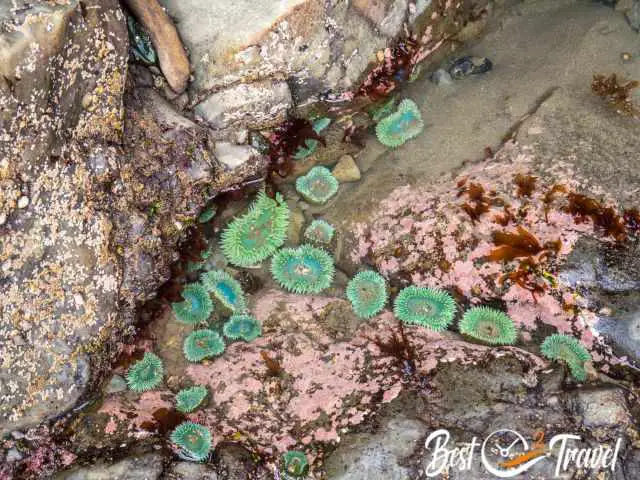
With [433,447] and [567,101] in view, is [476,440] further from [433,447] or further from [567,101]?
[567,101]

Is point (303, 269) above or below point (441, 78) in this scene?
below

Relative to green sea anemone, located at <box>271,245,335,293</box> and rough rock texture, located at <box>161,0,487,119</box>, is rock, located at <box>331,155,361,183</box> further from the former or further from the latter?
green sea anemone, located at <box>271,245,335,293</box>

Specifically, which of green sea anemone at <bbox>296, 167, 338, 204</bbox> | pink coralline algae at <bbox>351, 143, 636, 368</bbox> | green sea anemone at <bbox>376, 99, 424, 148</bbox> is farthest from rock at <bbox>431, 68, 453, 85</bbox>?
green sea anemone at <bbox>296, 167, 338, 204</bbox>

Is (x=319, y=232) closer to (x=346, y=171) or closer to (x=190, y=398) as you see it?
(x=346, y=171)

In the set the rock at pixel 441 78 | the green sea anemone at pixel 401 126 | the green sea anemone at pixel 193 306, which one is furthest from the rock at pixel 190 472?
the rock at pixel 441 78

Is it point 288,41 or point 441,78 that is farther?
point 441,78

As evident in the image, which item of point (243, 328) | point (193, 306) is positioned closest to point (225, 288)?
point (193, 306)

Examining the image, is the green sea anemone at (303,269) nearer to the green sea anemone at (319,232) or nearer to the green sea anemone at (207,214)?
the green sea anemone at (319,232)
